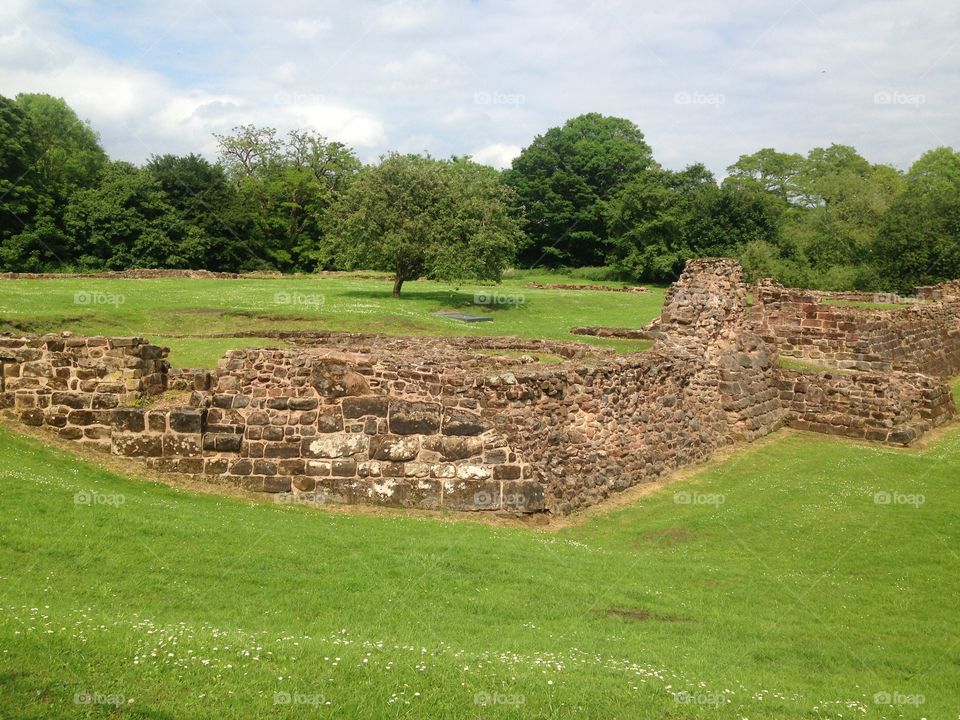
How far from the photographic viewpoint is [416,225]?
39.7 meters

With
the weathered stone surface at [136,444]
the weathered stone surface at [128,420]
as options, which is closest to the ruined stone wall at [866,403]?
the weathered stone surface at [136,444]

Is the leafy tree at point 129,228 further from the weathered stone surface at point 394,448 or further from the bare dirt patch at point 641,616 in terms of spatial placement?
the bare dirt patch at point 641,616

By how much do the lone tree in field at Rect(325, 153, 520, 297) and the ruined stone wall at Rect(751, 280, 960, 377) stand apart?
48.8 feet

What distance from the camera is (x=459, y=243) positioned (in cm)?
4072

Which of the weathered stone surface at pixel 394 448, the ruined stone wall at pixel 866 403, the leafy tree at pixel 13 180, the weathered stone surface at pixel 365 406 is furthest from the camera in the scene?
the leafy tree at pixel 13 180

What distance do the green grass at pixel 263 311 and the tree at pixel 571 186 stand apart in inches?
1416

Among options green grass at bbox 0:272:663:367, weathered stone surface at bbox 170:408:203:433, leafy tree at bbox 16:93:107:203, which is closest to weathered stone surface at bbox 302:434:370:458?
weathered stone surface at bbox 170:408:203:433

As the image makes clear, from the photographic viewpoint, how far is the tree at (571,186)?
83188 mm

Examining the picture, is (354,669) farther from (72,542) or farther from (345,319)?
(345,319)

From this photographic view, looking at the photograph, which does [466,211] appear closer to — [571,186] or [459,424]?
[459,424]

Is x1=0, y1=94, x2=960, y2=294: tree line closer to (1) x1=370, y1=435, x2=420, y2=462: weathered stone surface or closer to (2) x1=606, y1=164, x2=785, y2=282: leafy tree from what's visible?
(2) x1=606, y1=164, x2=785, y2=282: leafy tree

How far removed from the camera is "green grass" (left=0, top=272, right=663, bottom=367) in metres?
26.9

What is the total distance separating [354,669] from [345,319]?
88.3ft

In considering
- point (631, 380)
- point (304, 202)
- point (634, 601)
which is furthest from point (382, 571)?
point (304, 202)
